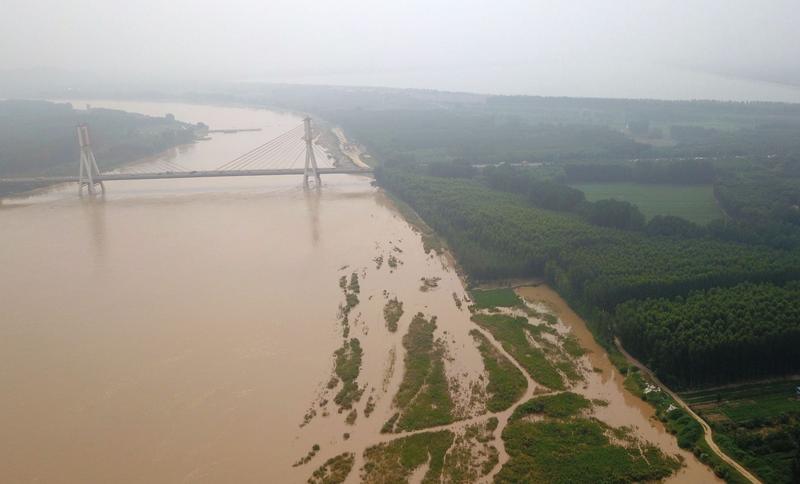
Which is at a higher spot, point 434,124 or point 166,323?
point 434,124

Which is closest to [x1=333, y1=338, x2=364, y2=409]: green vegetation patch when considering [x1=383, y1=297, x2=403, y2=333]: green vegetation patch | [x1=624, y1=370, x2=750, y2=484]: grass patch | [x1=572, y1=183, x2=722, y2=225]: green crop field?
[x1=383, y1=297, x2=403, y2=333]: green vegetation patch

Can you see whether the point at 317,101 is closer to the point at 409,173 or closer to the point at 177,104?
the point at 177,104

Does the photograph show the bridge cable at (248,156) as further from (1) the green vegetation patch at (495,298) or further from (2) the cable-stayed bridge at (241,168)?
(1) the green vegetation patch at (495,298)

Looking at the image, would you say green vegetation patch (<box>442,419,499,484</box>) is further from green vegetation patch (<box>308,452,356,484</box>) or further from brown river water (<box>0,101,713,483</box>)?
green vegetation patch (<box>308,452,356,484</box>)

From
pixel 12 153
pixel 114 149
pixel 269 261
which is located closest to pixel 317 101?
pixel 114 149

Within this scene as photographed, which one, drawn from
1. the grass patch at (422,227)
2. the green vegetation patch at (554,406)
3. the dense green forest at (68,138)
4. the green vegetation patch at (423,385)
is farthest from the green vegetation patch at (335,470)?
the dense green forest at (68,138)

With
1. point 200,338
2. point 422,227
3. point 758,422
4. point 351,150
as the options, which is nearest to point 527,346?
point 758,422

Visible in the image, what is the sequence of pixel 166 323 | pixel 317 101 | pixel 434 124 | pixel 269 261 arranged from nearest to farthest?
pixel 166 323
pixel 269 261
pixel 434 124
pixel 317 101
